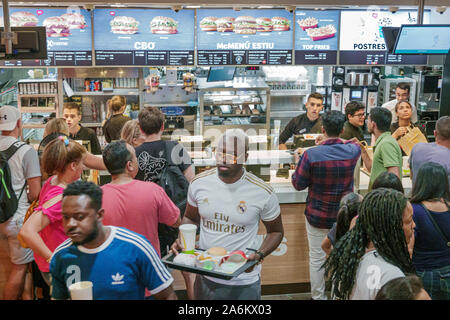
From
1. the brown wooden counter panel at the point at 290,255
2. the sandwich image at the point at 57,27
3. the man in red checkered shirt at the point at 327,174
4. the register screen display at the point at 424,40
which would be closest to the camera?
the man in red checkered shirt at the point at 327,174

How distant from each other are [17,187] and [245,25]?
3.83m

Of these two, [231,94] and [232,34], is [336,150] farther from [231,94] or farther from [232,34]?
[231,94]

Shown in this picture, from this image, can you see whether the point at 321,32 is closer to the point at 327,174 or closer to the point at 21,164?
the point at 327,174

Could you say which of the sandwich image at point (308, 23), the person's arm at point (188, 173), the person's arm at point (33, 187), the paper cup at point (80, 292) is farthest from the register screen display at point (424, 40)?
the paper cup at point (80, 292)

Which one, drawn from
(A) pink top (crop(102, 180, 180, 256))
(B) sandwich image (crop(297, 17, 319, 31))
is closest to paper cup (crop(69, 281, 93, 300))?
(A) pink top (crop(102, 180, 180, 256))

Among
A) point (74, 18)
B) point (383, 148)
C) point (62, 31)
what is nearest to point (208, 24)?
point (74, 18)

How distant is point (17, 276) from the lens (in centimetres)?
371

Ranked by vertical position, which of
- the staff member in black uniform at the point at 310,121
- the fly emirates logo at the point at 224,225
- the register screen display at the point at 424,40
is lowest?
Answer: the fly emirates logo at the point at 224,225

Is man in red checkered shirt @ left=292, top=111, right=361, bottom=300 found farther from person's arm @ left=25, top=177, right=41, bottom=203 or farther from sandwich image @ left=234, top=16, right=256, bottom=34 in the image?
sandwich image @ left=234, top=16, right=256, bottom=34

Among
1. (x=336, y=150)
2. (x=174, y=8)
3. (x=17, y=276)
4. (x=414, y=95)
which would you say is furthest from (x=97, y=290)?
(x=414, y=95)

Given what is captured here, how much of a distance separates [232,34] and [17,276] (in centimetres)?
411

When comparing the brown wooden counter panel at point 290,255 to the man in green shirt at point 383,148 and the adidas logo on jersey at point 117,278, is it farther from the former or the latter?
the adidas logo on jersey at point 117,278

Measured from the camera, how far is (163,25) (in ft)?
21.6

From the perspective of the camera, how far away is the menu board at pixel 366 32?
6.80 meters
